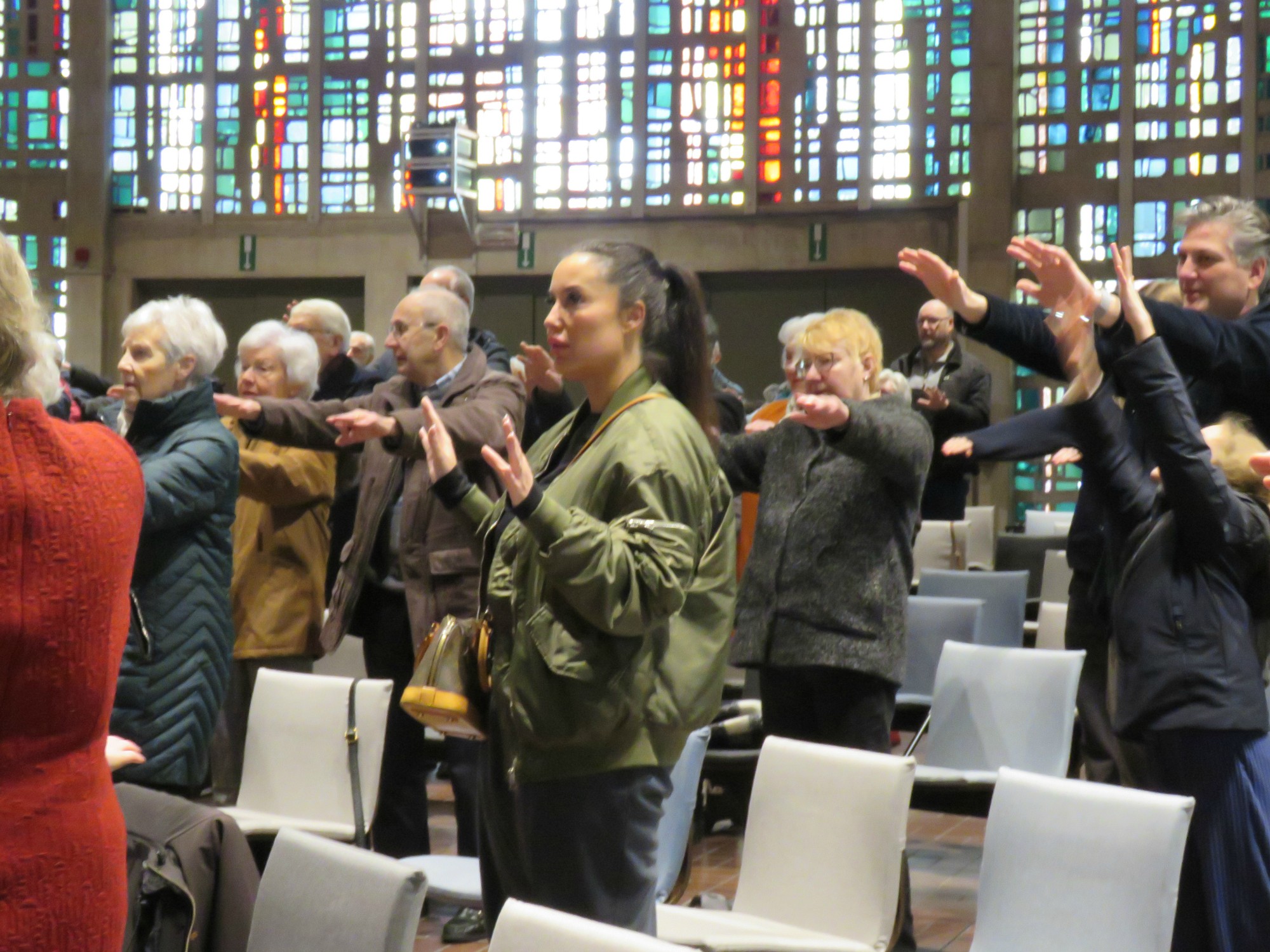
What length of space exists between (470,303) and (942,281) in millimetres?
2256

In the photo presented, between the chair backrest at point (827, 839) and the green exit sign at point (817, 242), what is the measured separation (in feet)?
27.9

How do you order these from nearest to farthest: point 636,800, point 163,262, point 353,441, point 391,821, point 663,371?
point 636,800 → point 663,371 → point 353,441 → point 391,821 → point 163,262

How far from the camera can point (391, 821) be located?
4387 mm

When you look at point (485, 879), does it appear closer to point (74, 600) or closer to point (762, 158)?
point (74, 600)

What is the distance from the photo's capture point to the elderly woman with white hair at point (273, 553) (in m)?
4.61

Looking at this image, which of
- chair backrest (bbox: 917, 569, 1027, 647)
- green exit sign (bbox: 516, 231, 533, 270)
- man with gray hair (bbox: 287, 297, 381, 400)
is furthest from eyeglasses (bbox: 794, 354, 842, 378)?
green exit sign (bbox: 516, 231, 533, 270)

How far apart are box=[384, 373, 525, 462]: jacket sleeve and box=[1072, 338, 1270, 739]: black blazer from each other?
1.61m

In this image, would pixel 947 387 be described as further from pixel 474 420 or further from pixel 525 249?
pixel 525 249

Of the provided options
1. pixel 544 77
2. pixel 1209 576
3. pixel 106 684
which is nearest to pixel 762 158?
pixel 544 77

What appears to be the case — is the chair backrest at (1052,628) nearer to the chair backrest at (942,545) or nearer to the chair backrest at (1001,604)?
the chair backrest at (1001,604)

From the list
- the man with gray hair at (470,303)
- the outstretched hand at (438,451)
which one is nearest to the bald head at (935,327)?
the man with gray hair at (470,303)

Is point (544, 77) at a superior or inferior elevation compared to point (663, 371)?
superior

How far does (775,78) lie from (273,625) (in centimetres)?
810

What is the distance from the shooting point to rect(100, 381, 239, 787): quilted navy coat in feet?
11.1
